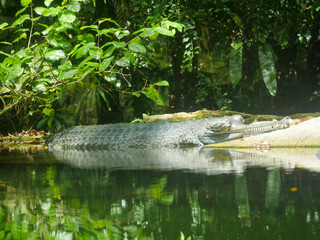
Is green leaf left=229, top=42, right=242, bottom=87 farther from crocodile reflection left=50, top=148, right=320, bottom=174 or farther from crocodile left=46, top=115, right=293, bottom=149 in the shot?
crocodile reflection left=50, top=148, right=320, bottom=174

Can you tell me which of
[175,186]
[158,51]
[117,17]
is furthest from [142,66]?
[175,186]

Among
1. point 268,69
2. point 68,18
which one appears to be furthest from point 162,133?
point 68,18

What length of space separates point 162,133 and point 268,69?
2.10 metres

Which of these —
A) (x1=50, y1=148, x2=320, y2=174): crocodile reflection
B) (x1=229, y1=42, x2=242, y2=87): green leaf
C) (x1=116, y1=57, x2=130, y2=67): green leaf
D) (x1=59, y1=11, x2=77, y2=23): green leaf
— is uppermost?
(x1=229, y1=42, x2=242, y2=87): green leaf

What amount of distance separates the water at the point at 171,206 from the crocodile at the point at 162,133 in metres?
3.07

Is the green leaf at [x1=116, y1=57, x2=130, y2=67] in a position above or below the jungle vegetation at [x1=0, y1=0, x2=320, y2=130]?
below

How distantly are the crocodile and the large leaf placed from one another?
4.48 feet

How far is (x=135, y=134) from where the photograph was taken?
19.5 ft

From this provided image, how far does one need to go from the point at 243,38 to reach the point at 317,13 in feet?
4.31

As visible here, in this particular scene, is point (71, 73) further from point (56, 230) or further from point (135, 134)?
point (135, 134)

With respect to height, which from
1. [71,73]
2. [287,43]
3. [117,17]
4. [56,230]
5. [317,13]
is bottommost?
[56,230]

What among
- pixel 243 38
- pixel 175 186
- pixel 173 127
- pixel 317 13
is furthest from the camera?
pixel 243 38

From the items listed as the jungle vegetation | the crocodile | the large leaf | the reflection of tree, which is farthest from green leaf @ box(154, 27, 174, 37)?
the large leaf

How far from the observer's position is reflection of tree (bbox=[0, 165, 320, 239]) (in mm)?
954
